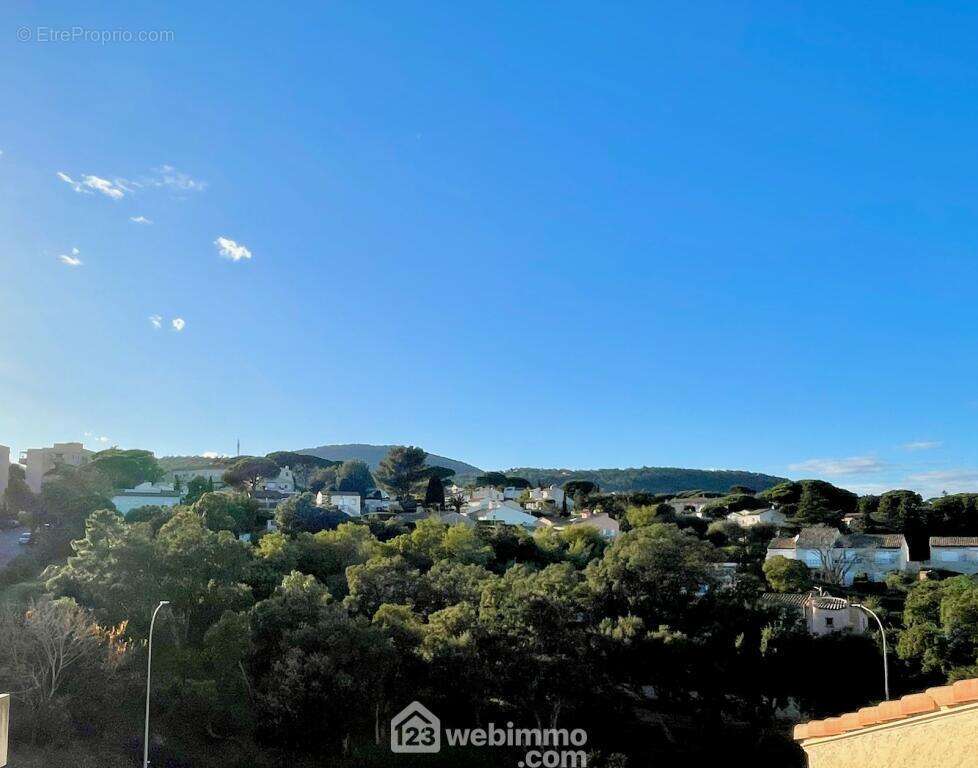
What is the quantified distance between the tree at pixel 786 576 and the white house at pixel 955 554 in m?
15.9

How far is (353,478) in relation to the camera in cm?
9012

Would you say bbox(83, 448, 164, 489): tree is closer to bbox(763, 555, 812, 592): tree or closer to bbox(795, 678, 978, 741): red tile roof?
bbox(763, 555, 812, 592): tree

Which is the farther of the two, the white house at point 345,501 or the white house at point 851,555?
the white house at point 345,501

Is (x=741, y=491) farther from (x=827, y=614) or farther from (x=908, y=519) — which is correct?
(x=827, y=614)

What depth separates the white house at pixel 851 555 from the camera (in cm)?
4888

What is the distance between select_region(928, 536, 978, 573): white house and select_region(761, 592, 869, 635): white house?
2128 centimetres

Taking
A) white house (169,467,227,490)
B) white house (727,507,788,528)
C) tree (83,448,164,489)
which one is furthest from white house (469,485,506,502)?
tree (83,448,164,489)

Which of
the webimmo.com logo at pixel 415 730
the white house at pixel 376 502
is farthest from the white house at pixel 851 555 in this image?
the white house at pixel 376 502

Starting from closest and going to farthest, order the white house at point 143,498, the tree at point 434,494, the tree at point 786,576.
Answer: the tree at point 786,576 → the white house at point 143,498 → the tree at point 434,494

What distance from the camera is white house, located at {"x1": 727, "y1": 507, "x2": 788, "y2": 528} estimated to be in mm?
63906

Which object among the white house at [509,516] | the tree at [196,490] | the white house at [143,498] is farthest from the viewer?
the white house at [509,516]

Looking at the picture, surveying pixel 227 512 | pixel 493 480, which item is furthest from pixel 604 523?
pixel 493 480

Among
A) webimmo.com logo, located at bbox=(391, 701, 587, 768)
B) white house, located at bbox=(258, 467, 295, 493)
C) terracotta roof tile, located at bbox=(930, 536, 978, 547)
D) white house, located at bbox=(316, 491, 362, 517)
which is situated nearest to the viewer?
webimmo.com logo, located at bbox=(391, 701, 587, 768)

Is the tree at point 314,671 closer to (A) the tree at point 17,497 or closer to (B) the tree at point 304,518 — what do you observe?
(B) the tree at point 304,518
